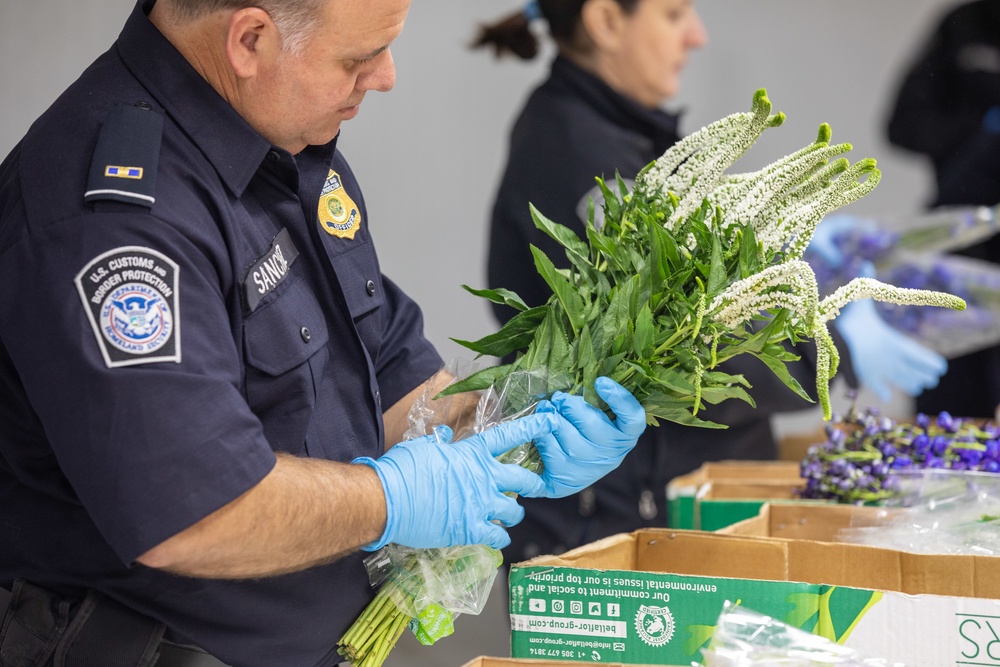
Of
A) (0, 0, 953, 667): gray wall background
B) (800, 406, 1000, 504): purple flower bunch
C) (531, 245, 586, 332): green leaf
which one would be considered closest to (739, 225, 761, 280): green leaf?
(531, 245, 586, 332): green leaf

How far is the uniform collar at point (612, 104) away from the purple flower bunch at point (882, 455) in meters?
0.86

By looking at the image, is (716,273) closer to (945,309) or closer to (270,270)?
(270,270)

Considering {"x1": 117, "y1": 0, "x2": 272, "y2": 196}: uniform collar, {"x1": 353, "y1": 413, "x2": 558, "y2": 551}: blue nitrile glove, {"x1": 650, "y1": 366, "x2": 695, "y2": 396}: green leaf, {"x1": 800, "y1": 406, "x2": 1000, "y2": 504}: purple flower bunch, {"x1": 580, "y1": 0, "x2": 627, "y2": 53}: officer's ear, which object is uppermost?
{"x1": 580, "y1": 0, "x2": 627, "y2": 53}: officer's ear

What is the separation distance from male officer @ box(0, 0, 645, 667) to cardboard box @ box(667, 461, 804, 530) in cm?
46

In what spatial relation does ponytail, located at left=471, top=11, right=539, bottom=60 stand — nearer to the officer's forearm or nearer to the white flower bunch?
the white flower bunch

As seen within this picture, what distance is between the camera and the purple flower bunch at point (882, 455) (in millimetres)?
1625

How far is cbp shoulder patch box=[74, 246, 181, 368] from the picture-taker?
3.07ft

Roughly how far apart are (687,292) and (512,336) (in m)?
0.25

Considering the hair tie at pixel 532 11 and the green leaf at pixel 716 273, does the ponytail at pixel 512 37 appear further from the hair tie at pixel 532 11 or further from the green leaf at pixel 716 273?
the green leaf at pixel 716 273

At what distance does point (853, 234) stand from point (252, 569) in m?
1.88

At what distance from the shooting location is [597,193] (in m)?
2.07

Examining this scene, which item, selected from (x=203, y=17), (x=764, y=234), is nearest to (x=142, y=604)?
(x=203, y=17)

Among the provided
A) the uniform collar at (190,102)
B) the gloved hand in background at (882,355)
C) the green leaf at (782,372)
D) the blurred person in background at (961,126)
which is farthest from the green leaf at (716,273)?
the blurred person in background at (961,126)

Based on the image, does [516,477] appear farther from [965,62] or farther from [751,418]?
[965,62]
